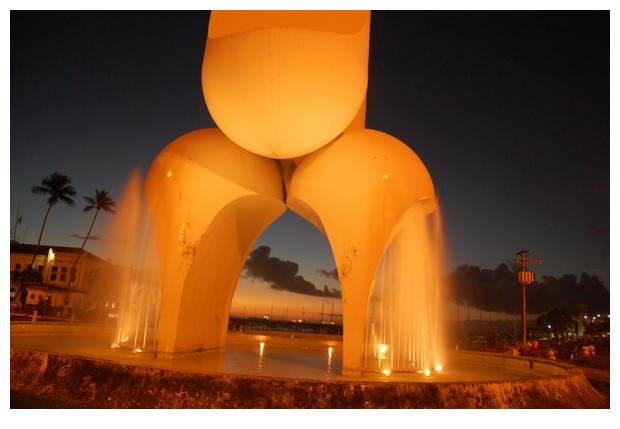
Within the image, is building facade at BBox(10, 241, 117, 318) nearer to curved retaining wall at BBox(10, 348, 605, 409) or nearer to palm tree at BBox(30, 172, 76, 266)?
palm tree at BBox(30, 172, 76, 266)

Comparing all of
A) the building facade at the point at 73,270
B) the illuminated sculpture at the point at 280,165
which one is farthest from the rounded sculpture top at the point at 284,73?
the building facade at the point at 73,270

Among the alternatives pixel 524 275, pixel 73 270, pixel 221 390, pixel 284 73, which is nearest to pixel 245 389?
pixel 221 390

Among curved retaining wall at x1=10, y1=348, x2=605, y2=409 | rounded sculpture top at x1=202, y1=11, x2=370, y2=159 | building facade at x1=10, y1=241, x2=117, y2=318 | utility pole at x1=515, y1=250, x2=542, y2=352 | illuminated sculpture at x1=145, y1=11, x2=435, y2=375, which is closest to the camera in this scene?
curved retaining wall at x1=10, y1=348, x2=605, y2=409

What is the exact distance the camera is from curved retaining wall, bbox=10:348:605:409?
23.6ft

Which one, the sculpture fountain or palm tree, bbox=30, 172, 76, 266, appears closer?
the sculpture fountain

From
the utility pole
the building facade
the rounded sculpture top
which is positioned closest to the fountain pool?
the rounded sculpture top

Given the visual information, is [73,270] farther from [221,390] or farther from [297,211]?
[221,390]

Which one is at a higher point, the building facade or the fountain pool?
the building facade

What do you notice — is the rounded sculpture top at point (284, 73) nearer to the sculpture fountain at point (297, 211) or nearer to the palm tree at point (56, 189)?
the sculpture fountain at point (297, 211)

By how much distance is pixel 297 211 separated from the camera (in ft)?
49.0

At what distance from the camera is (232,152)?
13016mm

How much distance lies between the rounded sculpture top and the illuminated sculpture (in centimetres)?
2

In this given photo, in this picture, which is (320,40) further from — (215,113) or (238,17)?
(215,113)

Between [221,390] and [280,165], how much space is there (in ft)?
26.8
